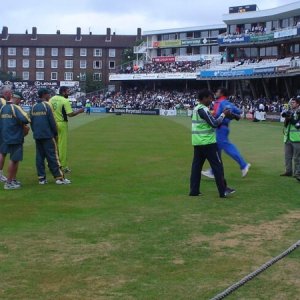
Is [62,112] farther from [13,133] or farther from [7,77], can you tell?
[7,77]

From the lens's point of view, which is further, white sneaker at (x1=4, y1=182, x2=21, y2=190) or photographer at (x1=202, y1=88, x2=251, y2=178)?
photographer at (x1=202, y1=88, x2=251, y2=178)

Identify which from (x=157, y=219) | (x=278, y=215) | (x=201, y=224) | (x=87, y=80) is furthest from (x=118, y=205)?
(x=87, y=80)

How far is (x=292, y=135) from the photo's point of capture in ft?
42.8

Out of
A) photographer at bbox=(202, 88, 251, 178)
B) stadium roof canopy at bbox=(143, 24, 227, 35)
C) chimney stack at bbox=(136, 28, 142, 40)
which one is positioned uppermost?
chimney stack at bbox=(136, 28, 142, 40)

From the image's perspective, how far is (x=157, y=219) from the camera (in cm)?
844

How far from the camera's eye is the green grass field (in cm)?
553

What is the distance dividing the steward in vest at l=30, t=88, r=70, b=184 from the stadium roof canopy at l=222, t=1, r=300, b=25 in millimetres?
58723

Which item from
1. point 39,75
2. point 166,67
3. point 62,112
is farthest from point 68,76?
point 62,112

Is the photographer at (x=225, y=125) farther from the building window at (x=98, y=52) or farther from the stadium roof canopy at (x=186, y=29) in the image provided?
the building window at (x=98, y=52)

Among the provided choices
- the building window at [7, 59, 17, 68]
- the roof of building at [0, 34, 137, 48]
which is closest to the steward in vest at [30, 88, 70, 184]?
the roof of building at [0, 34, 137, 48]

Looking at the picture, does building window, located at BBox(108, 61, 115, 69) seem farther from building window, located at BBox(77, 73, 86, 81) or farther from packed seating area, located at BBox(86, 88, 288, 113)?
packed seating area, located at BBox(86, 88, 288, 113)

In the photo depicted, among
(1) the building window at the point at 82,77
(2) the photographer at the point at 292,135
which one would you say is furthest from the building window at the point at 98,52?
(2) the photographer at the point at 292,135

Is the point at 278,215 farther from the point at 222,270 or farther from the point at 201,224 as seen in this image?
the point at 222,270

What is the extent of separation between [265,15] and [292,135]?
6246 cm
